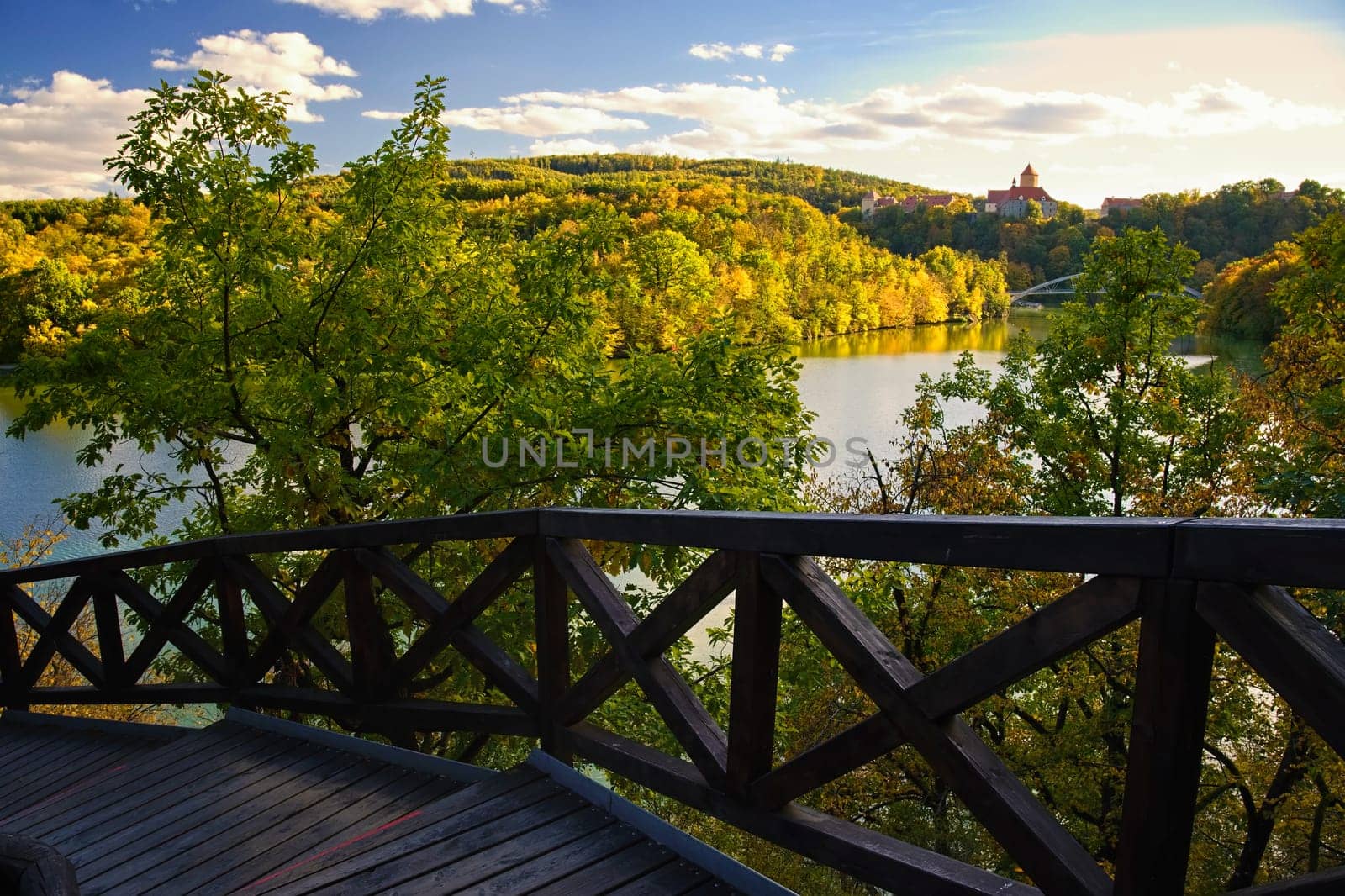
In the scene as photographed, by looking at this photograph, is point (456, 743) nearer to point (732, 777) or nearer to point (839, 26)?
point (732, 777)

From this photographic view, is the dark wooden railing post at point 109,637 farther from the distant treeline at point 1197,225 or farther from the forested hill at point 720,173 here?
the forested hill at point 720,173

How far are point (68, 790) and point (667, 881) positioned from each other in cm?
297

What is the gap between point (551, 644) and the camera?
8.77 ft

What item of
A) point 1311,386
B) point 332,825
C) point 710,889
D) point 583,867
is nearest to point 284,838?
point 332,825

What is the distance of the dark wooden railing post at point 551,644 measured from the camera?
8.69 feet

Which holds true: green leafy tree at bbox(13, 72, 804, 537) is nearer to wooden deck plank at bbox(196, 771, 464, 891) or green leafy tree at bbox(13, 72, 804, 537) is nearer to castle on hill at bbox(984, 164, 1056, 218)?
wooden deck plank at bbox(196, 771, 464, 891)

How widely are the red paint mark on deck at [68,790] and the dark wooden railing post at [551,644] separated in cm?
218

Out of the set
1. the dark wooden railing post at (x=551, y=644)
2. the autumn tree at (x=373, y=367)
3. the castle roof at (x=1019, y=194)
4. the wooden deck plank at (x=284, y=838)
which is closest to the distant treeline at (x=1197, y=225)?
the autumn tree at (x=373, y=367)

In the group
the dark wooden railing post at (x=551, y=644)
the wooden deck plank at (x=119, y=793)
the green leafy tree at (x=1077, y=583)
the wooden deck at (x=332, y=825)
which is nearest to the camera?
the wooden deck at (x=332, y=825)

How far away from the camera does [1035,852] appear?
149 cm

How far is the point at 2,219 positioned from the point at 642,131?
7605 cm

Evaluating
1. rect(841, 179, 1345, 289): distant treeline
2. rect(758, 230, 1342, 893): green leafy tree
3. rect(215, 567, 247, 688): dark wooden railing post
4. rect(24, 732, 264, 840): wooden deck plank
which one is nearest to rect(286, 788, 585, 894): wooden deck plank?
rect(24, 732, 264, 840): wooden deck plank

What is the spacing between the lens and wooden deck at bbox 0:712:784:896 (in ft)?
6.80

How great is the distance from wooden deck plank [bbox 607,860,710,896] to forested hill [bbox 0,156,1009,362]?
6.30 meters
